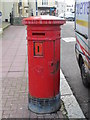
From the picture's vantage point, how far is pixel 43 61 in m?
3.91

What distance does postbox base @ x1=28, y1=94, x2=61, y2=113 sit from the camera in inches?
163

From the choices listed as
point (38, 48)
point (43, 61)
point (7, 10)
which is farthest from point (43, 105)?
point (7, 10)

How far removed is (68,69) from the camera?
24.5ft

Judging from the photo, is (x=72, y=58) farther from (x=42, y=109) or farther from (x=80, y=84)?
(x=42, y=109)

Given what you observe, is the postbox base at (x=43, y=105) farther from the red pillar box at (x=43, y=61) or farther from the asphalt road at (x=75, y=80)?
the asphalt road at (x=75, y=80)

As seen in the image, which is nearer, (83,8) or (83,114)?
(83,114)

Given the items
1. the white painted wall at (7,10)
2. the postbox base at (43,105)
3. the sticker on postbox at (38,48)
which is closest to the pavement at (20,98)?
the postbox base at (43,105)

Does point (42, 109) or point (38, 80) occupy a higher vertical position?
point (38, 80)

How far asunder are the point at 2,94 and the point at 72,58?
4.54 m

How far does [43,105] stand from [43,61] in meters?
0.81

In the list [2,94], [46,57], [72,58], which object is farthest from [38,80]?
[72,58]

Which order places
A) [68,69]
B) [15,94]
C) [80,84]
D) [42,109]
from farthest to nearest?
1. [68,69]
2. [80,84]
3. [15,94]
4. [42,109]

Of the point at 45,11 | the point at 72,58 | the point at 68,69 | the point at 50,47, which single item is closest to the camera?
the point at 50,47

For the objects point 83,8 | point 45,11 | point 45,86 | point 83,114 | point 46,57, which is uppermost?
point 45,11
